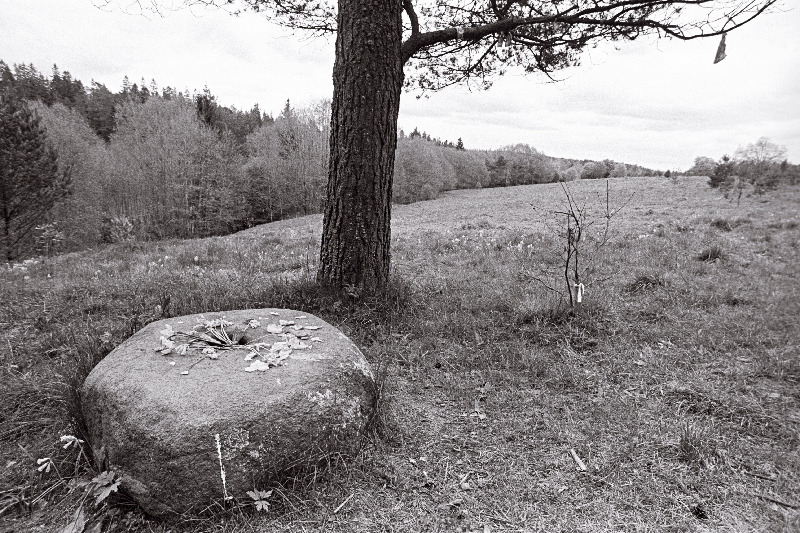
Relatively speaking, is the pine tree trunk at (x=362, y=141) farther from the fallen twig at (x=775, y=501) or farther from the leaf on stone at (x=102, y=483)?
the fallen twig at (x=775, y=501)

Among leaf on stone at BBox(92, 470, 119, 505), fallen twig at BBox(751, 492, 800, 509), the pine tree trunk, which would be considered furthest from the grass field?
the pine tree trunk

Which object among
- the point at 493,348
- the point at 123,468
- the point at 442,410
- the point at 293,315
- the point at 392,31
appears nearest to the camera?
the point at 123,468

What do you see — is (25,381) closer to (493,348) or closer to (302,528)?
(302,528)

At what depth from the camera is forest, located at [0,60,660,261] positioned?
70.2ft

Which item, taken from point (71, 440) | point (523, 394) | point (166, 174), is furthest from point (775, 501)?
point (166, 174)

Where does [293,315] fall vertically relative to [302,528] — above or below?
above

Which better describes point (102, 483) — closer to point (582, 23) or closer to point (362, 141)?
point (362, 141)

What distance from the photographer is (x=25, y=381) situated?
10.8 ft

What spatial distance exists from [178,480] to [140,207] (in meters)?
37.9

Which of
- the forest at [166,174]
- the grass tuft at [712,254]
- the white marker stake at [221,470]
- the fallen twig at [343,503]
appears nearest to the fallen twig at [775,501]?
the fallen twig at [343,503]

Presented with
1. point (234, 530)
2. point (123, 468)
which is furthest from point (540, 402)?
point (123, 468)

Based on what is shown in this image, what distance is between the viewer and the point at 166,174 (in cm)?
3350

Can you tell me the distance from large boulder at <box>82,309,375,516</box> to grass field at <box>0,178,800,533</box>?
0.16m

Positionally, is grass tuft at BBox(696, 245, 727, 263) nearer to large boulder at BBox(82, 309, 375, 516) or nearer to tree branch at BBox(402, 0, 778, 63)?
tree branch at BBox(402, 0, 778, 63)
